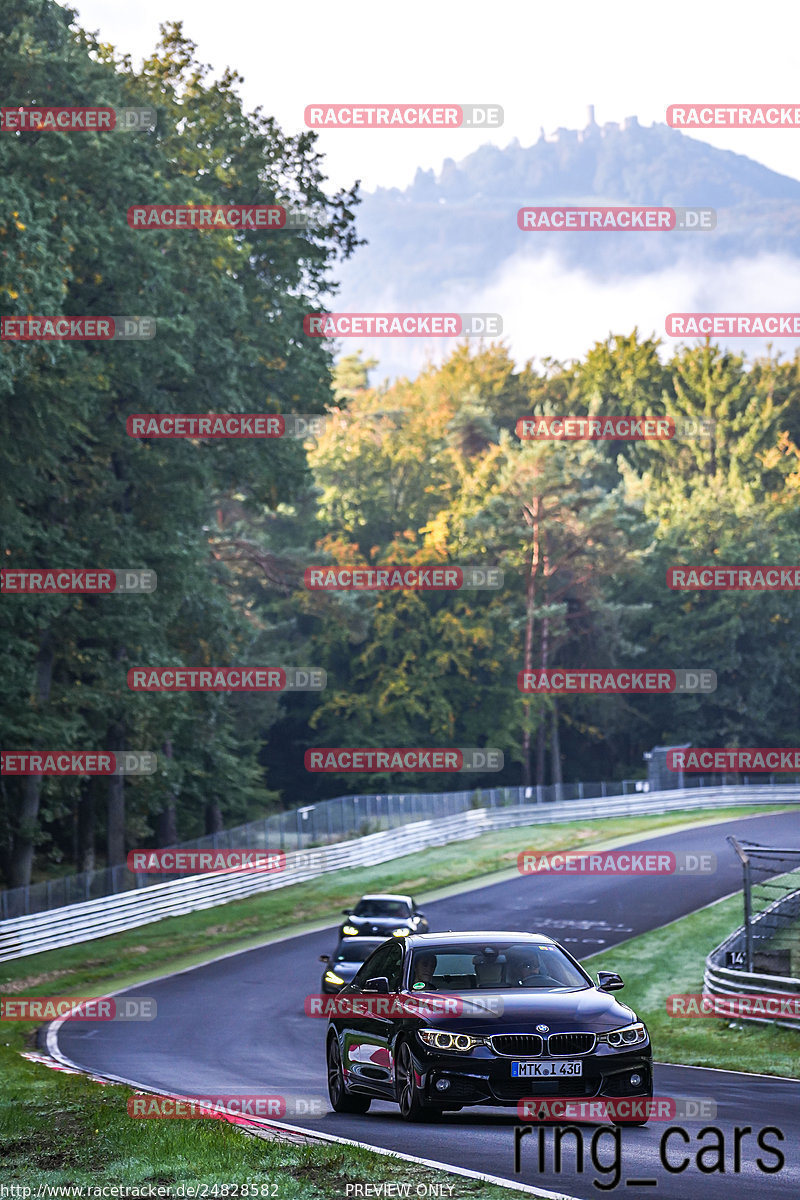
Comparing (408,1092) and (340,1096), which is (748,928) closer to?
(340,1096)

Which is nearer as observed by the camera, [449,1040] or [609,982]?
[449,1040]

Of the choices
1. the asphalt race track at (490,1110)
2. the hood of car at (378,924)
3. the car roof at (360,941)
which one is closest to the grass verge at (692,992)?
the asphalt race track at (490,1110)

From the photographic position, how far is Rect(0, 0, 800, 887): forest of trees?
34344 millimetres

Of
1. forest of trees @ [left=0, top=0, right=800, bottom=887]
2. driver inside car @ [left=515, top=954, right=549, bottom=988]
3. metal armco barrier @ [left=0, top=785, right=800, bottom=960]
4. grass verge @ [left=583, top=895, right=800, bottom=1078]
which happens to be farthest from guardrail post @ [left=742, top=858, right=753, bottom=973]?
metal armco barrier @ [left=0, top=785, right=800, bottom=960]

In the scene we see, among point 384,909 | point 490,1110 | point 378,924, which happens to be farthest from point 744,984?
point 490,1110

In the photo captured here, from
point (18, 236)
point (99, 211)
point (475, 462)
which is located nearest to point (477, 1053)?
point (18, 236)

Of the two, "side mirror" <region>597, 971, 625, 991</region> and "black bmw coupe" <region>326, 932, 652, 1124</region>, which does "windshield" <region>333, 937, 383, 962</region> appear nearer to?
"black bmw coupe" <region>326, 932, 652, 1124</region>

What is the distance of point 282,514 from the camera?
7875 centimetres

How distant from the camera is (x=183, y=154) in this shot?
40125 millimetres

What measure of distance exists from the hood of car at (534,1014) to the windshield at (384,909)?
61.7ft

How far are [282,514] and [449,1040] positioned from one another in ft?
227

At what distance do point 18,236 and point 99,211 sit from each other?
7.63 meters

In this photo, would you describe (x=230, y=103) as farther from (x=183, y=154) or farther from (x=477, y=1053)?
(x=477, y=1053)

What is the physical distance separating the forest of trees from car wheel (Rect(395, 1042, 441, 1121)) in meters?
20.0
